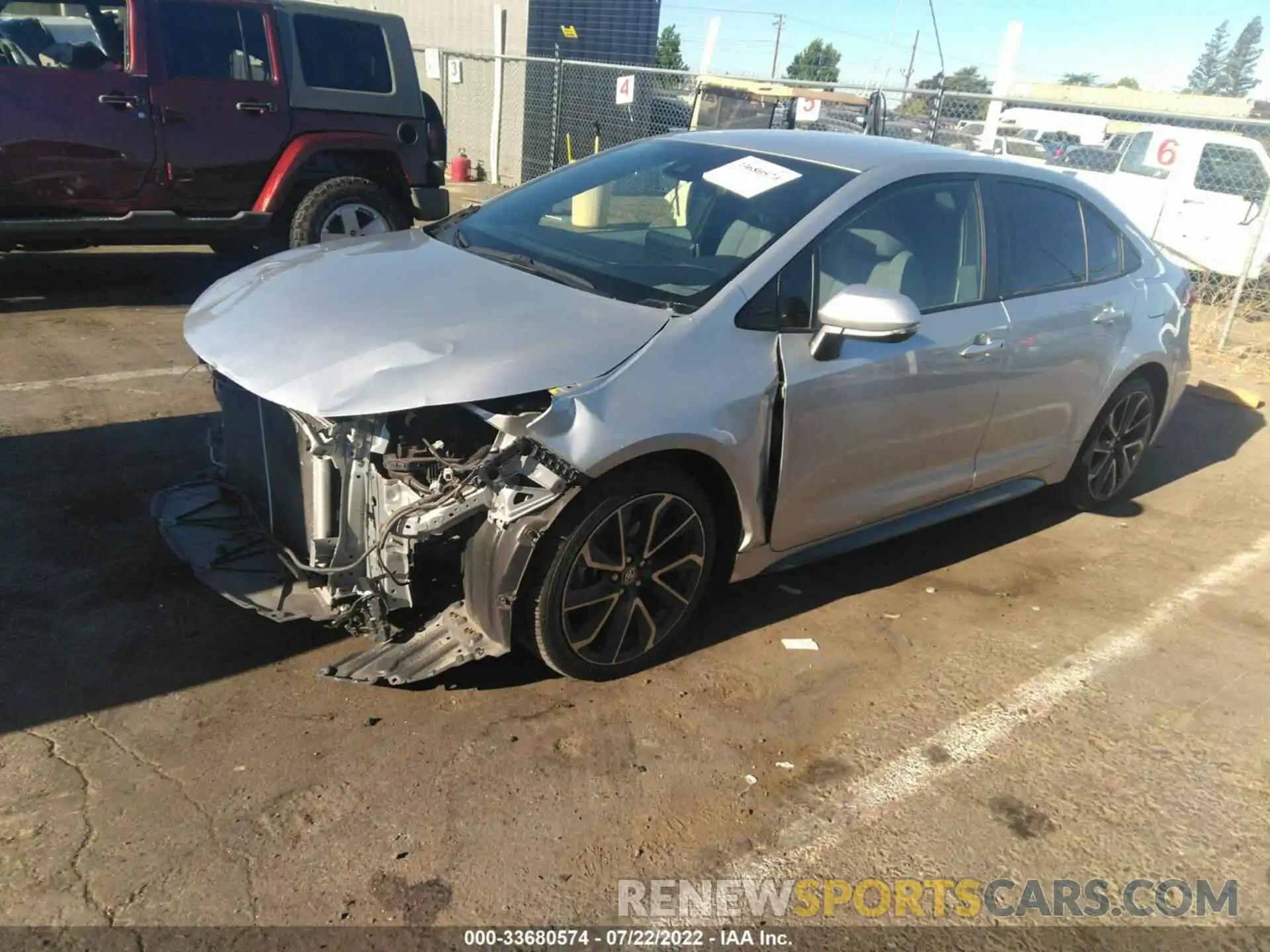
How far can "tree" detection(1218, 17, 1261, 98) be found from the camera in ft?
315

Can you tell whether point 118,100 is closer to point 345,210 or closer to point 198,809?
point 345,210

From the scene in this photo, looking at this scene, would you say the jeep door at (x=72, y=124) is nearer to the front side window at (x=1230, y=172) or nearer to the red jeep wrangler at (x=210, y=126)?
the red jeep wrangler at (x=210, y=126)

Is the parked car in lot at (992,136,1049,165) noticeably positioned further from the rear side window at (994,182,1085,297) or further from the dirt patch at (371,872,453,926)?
the dirt patch at (371,872,453,926)

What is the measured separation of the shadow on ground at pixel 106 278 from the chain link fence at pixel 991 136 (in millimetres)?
4755

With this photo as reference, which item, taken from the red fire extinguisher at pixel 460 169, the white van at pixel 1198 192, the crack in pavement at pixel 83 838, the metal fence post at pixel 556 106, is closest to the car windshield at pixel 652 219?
the crack in pavement at pixel 83 838

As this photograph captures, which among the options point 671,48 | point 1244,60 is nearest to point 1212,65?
point 1244,60

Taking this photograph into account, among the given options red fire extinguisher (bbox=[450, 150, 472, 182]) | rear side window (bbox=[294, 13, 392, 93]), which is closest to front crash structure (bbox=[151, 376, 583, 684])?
rear side window (bbox=[294, 13, 392, 93])

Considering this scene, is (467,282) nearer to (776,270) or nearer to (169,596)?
(776,270)

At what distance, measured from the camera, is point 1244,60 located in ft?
329

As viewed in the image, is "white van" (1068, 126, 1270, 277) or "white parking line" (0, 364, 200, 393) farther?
"white van" (1068, 126, 1270, 277)

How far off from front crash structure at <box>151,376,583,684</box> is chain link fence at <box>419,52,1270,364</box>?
624 centimetres

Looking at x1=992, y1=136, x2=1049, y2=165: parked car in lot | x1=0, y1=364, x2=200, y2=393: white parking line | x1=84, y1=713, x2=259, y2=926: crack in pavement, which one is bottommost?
x1=0, y1=364, x2=200, y2=393: white parking line

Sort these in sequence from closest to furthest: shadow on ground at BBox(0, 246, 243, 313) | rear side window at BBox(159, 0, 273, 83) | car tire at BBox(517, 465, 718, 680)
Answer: car tire at BBox(517, 465, 718, 680) < rear side window at BBox(159, 0, 273, 83) < shadow on ground at BBox(0, 246, 243, 313)

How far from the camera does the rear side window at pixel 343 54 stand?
25.0 ft
